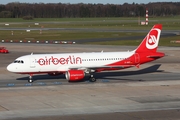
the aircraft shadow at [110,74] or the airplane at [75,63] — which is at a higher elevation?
the airplane at [75,63]

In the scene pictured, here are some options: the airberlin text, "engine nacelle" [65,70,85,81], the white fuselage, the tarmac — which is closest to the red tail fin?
the white fuselage

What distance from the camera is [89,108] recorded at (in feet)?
121

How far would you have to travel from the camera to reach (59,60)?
5081 cm

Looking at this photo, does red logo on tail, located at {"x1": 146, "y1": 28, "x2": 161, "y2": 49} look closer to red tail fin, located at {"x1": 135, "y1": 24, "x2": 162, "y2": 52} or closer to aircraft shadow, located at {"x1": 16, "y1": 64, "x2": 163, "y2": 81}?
red tail fin, located at {"x1": 135, "y1": 24, "x2": 162, "y2": 52}

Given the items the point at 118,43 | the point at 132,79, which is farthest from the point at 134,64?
the point at 118,43

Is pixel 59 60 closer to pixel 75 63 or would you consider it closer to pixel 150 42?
pixel 75 63

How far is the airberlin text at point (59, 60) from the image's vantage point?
50.4m

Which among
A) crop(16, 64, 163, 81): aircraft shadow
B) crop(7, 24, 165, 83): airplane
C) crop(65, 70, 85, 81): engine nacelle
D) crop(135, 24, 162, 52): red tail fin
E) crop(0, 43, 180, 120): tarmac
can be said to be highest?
crop(135, 24, 162, 52): red tail fin

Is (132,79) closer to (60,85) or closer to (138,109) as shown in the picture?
(60,85)

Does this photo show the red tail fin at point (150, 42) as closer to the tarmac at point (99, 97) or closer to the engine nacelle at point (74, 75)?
the tarmac at point (99, 97)

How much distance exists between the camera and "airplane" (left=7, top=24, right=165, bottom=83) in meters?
50.0

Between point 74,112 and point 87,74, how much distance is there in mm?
15692

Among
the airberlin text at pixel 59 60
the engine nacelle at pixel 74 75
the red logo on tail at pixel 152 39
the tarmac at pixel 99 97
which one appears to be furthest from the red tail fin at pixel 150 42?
the engine nacelle at pixel 74 75

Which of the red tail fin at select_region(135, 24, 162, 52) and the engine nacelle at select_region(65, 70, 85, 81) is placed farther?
the red tail fin at select_region(135, 24, 162, 52)
